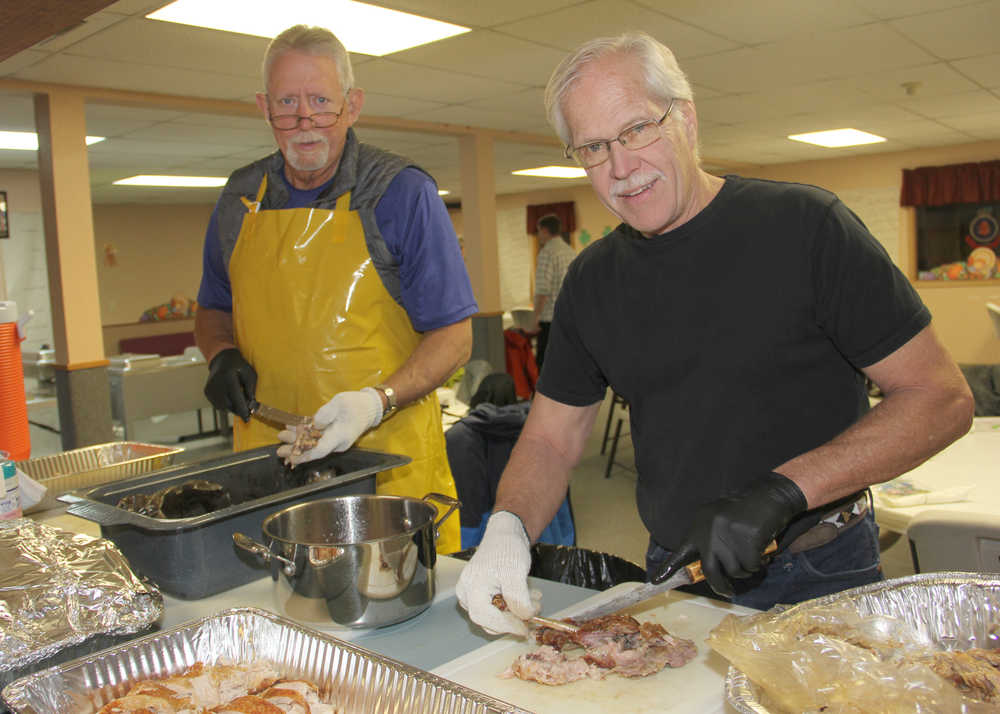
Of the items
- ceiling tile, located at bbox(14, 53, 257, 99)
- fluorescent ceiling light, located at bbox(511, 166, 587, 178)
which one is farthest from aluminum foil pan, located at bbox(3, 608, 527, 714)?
fluorescent ceiling light, located at bbox(511, 166, 587, 178)

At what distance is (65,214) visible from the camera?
16.9 ft

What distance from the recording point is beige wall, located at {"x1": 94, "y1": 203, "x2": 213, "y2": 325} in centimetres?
1127

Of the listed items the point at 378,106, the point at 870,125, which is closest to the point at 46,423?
the point at 378,106

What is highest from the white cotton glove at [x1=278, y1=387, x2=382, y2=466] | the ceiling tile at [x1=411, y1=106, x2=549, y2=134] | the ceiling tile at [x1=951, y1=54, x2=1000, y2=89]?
the ceiling tile at [x1=411, y1=106, x2=549, y2=134]

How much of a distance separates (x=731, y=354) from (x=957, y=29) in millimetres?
4586

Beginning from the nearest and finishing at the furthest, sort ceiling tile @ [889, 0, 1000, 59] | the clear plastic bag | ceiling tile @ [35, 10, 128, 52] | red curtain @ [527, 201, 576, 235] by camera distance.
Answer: the clear plastic bag < ceiling tile @ [35, 10, 128, 52] < ceiling tile @ [889, 0, 1000, 59] < red curtain @ [527, 201, 576, 235]

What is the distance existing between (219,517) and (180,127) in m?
5.88

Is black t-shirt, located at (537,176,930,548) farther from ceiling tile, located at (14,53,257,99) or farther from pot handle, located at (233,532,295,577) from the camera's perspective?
ceiling tile, located at (14,53,257,99)

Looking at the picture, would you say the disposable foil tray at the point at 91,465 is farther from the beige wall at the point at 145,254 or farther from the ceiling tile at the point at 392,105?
the beige wall at the point at 145,254

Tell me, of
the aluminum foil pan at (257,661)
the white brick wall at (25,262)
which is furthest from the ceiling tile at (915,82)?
the white brick wall at (25,262)

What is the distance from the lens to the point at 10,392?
202 centimetres

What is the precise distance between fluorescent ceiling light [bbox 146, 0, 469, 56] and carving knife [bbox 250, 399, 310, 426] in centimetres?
231

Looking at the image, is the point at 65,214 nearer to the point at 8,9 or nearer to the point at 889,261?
the point at 8,9

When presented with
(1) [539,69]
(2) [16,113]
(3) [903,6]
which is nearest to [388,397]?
(3) [903,6]
